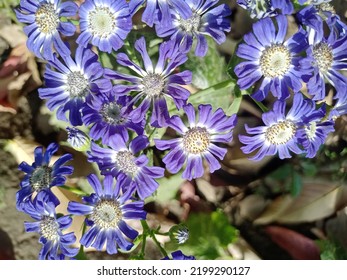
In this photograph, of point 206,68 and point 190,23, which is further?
point 206,68

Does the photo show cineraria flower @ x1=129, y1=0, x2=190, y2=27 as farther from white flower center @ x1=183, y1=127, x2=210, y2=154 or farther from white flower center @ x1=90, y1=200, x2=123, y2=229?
white flower center @ x1=90, y1=200, x2=123, y2=229

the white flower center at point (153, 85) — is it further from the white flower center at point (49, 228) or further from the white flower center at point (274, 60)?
the white flower center at point (49, 228)

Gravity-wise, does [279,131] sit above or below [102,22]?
below

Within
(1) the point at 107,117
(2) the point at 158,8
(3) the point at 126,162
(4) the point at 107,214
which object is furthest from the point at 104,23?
(4) the point at 107,214

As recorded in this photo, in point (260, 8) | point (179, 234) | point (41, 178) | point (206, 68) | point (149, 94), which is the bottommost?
point (179, 234)

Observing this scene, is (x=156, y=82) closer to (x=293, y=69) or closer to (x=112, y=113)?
(x=112, y=113)

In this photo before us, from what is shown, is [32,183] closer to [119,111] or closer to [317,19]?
[119,111]
